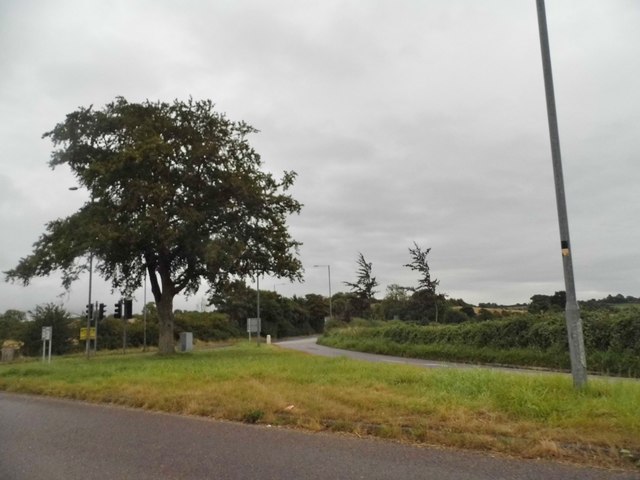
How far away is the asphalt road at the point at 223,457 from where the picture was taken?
20.7 feet

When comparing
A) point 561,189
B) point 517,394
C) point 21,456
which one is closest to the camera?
point 21,456

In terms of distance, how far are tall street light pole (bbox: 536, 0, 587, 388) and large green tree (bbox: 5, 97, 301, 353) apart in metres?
17.5

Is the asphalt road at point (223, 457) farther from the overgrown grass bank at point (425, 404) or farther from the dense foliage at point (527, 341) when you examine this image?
the dense foliage at point (527, 341)

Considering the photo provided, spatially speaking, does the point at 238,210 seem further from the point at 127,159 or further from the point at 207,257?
the point at 127,159

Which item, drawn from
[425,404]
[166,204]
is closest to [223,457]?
[425,404]

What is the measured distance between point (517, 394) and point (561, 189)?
12.4 feet

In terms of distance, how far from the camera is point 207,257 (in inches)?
997

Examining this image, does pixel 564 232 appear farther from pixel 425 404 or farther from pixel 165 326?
pixel 165 326

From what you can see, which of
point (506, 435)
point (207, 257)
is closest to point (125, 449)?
point (506, 435)

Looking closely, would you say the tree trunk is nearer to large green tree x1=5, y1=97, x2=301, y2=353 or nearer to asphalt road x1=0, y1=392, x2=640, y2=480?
large green tree x1=5, y1=97, x2=301, y2=353

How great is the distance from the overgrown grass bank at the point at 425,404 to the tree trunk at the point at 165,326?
14124 millimetres

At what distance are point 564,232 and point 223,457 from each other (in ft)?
23.0

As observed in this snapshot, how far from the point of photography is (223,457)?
23.5ft

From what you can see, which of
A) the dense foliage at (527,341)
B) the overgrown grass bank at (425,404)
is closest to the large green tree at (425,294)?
the dense foliage at (527,341)
